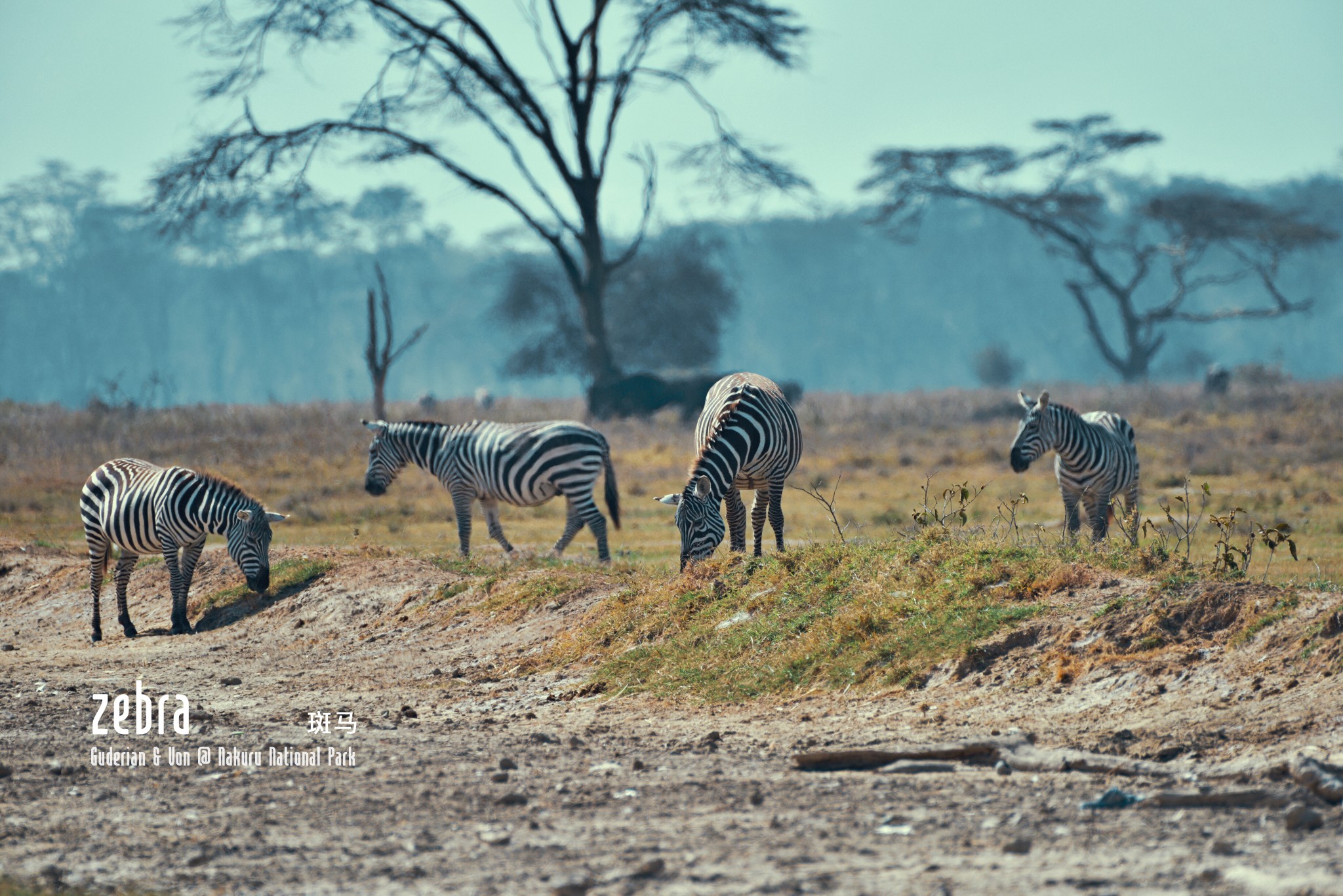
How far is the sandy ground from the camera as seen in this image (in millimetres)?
4414

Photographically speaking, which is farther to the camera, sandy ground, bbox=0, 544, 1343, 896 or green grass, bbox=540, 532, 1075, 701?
green grass, bbox=540, 532, 1075, 701

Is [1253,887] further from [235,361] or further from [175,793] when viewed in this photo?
[235,361]

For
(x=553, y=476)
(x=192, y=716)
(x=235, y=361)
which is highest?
(x=235, y=361)

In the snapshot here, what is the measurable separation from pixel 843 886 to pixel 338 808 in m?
2.34

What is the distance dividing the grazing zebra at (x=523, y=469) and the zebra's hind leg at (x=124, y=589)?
2842mm

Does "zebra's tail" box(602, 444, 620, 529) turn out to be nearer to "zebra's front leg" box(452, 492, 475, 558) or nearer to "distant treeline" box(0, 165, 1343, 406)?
"zebra's front leg" box(452, 492, 475, 558)

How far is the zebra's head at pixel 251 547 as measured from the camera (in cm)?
1211

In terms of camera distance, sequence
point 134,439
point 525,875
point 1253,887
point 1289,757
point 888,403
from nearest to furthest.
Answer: point 1253,887, point 525,875, point 1289,757, point 134,439, point 888,403

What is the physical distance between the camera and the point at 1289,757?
5246mm

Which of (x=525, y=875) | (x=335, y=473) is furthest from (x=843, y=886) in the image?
(x=335, y=473)

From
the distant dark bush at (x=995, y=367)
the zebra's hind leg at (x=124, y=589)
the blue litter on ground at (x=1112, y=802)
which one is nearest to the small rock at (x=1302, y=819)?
the blue litter on ground at (x=1112, y=802)

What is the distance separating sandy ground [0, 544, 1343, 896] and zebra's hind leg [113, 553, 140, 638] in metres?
3.05

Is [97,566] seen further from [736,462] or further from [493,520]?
[736,462]

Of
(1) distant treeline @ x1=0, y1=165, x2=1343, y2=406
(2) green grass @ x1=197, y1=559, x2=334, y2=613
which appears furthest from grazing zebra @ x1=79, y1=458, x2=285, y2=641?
(1) distant treeline @ x1=0, y1=165, x2=1343, y2=406
